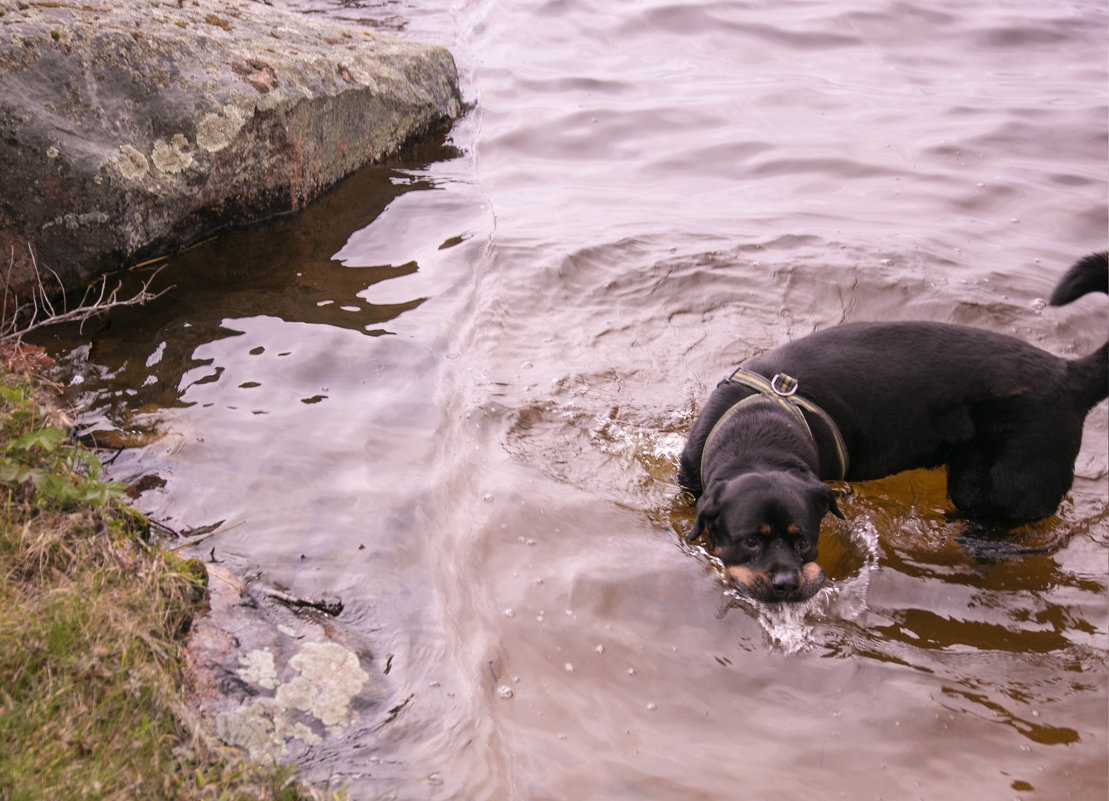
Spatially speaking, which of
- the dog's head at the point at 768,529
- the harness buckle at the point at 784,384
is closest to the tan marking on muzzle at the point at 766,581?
the dog's head at the point at 768,529

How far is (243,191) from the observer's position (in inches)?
238

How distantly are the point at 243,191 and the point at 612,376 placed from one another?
9.38 ft

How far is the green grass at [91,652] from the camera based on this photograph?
2.41 meters

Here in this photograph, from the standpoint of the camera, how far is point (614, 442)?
4820 mm

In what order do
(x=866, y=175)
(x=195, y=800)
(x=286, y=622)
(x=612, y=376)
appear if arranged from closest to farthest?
(x=195, y=800) < (x=286, y=622) < (x=612, y=376) < (x=866, y=175)

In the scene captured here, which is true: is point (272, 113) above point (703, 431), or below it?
above

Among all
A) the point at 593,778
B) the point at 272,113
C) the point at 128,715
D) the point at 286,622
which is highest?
the point at 272,113

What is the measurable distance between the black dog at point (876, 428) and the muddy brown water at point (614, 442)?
1.00 ft

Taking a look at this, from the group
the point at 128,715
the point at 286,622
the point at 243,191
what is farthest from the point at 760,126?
the point at 128,715

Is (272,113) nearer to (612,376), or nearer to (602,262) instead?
(602,262)

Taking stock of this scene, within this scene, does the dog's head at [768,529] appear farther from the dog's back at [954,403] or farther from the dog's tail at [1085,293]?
the dog's tail at [1085,293]

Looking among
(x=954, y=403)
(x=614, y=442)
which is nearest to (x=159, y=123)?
(x=614, y=442)

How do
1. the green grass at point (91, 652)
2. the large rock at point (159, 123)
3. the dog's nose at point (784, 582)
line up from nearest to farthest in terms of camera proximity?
the green grass at point (91, 652)
the dog's nose at point (784, 582)
the large rock at point (159, 123)

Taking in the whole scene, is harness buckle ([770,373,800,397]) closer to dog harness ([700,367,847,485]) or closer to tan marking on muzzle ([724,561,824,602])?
dog harness ([700,367,847,485])
